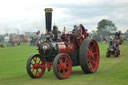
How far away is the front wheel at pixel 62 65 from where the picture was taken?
302 inches

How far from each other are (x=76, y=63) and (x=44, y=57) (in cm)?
141

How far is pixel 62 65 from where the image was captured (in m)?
8.06

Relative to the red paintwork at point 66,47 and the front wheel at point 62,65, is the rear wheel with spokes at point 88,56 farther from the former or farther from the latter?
the front wheel at point 62,65

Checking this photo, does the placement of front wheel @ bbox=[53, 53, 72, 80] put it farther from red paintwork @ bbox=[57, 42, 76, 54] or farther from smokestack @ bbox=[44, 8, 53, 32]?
smokestack @ bbox=[44, 8, 53, 32]

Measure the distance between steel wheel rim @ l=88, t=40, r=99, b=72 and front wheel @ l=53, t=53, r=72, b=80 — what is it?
1.28 m

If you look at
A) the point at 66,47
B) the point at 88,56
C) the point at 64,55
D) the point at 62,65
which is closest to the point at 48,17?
the point at 66,47

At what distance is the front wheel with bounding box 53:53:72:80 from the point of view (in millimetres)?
7669

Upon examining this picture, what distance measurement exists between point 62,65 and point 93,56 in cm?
223

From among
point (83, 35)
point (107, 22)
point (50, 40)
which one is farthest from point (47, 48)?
point (107, 22)

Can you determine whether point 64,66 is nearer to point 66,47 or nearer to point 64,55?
point 64,55

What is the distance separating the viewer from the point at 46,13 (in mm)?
8539

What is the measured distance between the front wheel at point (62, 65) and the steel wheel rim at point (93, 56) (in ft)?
4.21

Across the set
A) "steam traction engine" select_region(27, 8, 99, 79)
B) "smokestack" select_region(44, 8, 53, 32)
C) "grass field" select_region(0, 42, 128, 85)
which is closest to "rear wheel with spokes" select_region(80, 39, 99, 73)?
"steam traction engine" select_region(27, 8, 99, 79)

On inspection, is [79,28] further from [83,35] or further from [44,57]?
[44,57]
